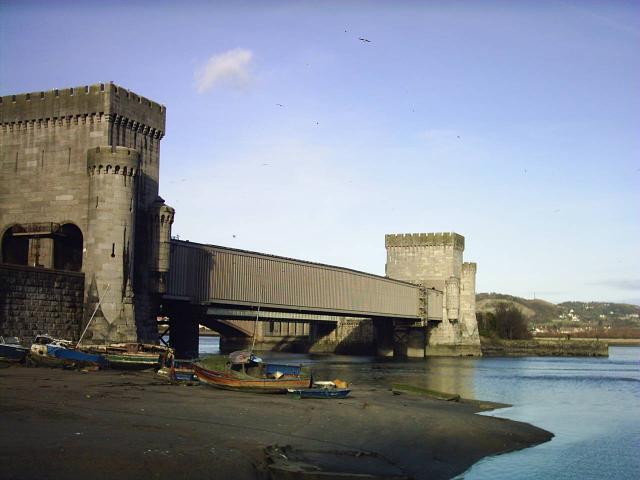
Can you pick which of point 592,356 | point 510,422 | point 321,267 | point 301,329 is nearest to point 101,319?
point 510,422

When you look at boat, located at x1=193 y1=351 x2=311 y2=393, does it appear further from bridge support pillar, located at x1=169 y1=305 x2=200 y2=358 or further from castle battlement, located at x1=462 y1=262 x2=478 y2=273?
castle battlement, located at x1=462 y1=262 x2=478 y2=273

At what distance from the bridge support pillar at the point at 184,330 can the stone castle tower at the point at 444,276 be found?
66.6m

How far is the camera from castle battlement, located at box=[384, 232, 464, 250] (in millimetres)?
138125

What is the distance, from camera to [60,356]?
47.4 metres

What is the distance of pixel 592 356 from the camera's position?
164 metres

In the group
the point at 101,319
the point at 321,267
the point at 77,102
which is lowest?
the point at 101,319

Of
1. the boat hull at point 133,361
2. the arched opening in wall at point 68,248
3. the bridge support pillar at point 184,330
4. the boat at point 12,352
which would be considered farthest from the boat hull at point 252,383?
the bridge support pillar at point 184,330

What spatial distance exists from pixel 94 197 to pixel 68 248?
6868 mm

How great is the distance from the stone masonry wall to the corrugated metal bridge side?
34.3 ft

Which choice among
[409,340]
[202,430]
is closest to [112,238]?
[202,430]

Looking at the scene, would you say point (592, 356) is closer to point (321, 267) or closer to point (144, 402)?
point (321, 267)

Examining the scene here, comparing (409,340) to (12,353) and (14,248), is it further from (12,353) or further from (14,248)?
(12,353)

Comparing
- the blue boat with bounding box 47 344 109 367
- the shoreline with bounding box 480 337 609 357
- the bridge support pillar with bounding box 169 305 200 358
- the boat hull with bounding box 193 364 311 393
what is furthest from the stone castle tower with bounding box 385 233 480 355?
the boat hull with bounding box 193 364 311 393

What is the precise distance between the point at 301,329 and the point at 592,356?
195 ft
